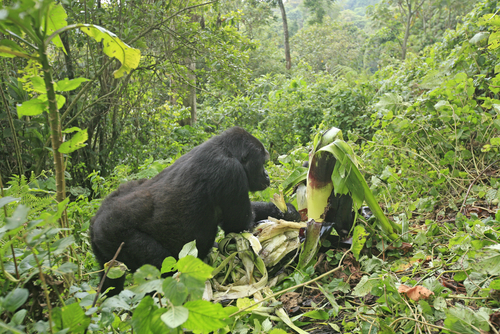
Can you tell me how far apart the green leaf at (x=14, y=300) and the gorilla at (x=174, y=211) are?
1.37 metres

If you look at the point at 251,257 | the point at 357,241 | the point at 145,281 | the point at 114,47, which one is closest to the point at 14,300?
the point at 145,281

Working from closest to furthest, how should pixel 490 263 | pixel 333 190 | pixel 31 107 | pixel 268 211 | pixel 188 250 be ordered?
1. pixel 31 107
2. pixel 188 250
3. pixel 490 263
4. pixel 333 190
5. pixel 268 211

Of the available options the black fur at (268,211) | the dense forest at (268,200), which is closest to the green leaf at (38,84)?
the dense forest at (268,200)

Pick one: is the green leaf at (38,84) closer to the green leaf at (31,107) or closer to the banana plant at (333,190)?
the green leaf at (31,107)

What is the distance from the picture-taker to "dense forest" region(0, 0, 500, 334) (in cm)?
93

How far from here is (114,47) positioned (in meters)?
1.19

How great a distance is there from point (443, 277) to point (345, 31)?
2669 centimetres

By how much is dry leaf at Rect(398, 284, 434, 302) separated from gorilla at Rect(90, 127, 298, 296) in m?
1.19

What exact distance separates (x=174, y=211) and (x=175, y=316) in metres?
1.43

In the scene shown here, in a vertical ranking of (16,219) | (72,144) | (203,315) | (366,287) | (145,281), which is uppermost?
(72,144)

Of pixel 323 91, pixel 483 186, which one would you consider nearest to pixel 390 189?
pixel 483 186

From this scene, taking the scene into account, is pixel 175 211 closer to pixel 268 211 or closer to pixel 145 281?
pixel 268 211

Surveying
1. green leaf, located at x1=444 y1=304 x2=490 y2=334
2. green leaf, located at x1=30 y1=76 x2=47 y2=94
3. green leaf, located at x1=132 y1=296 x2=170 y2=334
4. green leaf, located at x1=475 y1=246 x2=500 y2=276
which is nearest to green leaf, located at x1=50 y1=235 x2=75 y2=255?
green leaf, located at x1=132 y1=296 x2=170 y2=334

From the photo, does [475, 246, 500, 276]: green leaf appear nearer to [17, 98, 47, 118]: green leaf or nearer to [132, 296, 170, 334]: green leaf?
[132, 296, 170, 334]: green leaf
